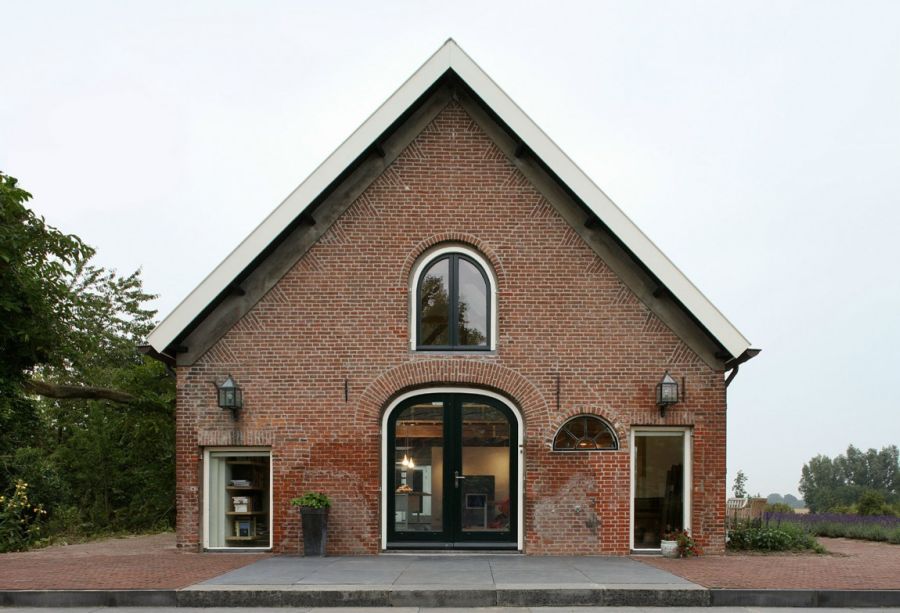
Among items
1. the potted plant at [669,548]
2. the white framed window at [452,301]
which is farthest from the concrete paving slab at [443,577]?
the white framed window at [452,301]

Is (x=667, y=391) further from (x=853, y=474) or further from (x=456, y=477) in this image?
(x=853, y=474)

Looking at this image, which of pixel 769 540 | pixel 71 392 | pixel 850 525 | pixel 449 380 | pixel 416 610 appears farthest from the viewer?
pixel 71 392

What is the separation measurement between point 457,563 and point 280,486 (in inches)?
125

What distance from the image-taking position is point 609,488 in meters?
13.0

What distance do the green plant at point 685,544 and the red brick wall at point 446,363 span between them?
259 mm

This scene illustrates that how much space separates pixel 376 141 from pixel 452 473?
17.8 feet

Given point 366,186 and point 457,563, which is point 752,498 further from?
point 366,186

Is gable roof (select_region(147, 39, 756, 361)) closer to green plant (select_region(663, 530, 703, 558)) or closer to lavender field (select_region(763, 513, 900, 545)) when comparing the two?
green plant (select_region(663, 530, 703, 558))

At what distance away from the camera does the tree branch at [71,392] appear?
18.9 m

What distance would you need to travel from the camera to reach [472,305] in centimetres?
1352

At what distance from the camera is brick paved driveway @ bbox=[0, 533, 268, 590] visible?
1024 centimetres

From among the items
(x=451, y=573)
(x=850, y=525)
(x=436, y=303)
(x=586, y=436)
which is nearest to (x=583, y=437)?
(x=586, y=436)

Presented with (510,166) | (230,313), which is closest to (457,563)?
(230,313)

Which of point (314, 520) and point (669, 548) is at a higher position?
point (314, 520)
